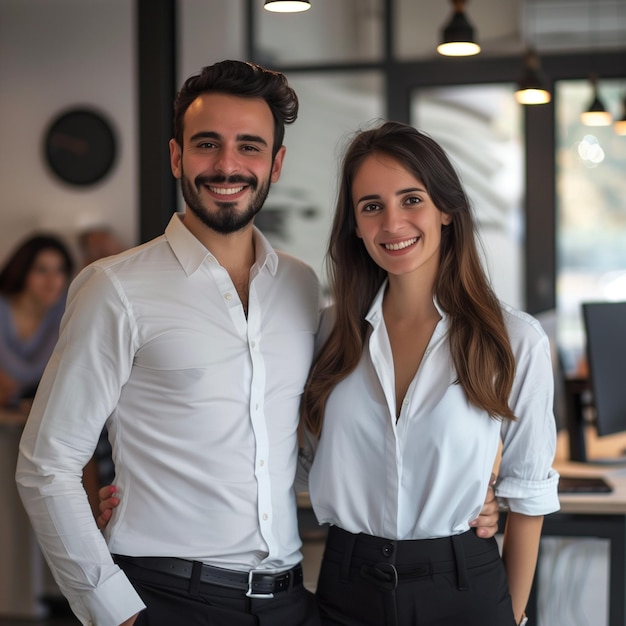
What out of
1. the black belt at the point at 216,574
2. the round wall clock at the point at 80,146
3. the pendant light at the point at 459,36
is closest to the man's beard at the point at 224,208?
the black belt at the point at 216,574

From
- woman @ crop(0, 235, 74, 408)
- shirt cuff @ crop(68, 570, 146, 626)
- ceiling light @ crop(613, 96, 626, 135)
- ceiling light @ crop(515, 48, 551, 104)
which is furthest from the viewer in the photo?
ceiling light @ crop(613, 96, 626, 135)

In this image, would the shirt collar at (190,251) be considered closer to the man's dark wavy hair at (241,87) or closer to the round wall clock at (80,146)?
the man's dark wavy hair at (241,87)

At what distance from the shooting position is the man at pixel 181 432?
1.86 metres

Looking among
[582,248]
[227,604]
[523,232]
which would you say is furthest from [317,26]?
[227,604]

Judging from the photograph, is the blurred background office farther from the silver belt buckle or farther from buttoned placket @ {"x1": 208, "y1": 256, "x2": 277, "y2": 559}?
the silver belt buckle

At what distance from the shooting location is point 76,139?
5543 millimetres

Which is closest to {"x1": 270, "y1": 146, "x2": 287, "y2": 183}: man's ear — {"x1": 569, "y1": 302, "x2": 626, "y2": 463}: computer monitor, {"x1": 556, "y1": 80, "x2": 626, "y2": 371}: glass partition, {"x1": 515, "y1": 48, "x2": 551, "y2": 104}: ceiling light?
{"x1": 569, "y1": 302, "x2": 626, "y2": 463}: computer monitor

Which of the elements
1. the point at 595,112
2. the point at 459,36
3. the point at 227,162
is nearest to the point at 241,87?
the point at 227,162

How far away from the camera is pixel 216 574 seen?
1.88 meters

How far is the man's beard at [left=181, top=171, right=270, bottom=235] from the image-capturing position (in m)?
1.97

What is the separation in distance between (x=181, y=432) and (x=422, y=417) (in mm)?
493

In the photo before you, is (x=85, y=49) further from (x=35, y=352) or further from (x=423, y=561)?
(x=423, y=561)

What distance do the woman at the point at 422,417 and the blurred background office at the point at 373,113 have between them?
3522mm

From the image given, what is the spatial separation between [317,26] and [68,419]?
4.40 metres
